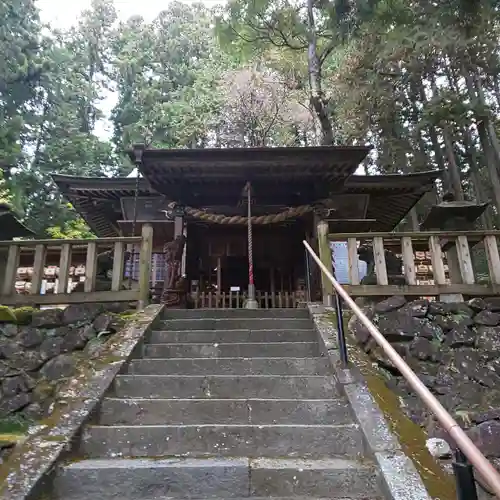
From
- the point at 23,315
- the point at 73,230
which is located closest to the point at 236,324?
the point at 23,315

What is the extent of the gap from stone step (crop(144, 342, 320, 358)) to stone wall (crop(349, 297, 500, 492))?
77 centimetres

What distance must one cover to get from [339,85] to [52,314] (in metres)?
11.0

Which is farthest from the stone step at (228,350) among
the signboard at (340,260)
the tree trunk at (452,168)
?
the tree trunk at (452,168)

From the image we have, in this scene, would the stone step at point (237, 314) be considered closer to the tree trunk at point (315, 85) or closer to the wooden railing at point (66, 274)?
the wooden railing at point (66, 274)

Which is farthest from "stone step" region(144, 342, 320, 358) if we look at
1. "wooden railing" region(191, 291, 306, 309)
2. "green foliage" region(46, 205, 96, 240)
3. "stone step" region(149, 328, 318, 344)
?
"green foliage" region(46, 205, 96, 240)

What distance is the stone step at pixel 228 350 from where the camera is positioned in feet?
14.9

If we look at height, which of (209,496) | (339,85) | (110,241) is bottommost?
(209,496)

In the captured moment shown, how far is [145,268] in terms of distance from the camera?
5.89 meters

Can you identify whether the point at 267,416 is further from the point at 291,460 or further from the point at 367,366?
the point at 367,366

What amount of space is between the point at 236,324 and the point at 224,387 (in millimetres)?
1580

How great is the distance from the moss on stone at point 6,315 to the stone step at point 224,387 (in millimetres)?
2309

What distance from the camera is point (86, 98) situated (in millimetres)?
24156

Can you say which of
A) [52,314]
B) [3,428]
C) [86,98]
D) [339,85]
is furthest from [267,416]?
[86,98]

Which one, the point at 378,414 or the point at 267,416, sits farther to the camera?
the point at 267,416
